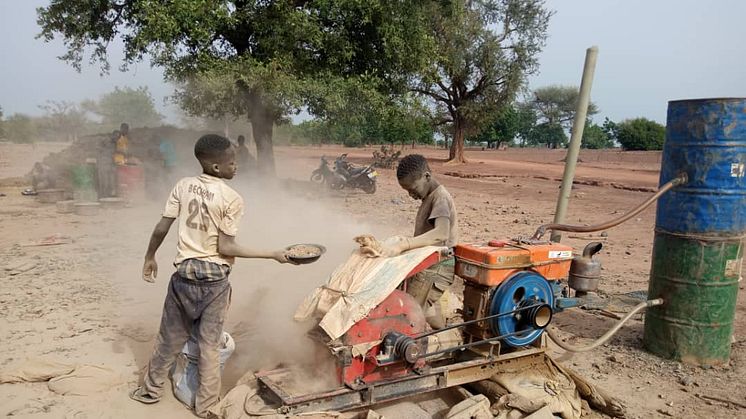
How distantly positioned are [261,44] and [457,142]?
66.7 ft

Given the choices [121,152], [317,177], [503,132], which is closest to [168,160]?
[121,152]

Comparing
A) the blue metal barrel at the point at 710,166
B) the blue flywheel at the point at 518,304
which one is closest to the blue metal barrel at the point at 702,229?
the blue metal barrel at the point at 710,166

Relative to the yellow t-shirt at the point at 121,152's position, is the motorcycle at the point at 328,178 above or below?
below

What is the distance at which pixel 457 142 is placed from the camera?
32031mm

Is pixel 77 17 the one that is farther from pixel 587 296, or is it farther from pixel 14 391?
pixel 587 296

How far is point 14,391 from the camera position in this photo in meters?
3.95

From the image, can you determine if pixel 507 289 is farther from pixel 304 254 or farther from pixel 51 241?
pixel 51 241

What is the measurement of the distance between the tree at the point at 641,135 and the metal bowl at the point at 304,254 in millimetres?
47080

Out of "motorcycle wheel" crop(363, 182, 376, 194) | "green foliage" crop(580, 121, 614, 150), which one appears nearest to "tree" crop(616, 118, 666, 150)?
"green foliage" crop(580, 121, 614, 150)

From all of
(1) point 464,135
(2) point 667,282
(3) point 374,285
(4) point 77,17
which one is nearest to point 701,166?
(2) point 667,282

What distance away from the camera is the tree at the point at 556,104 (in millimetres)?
66062

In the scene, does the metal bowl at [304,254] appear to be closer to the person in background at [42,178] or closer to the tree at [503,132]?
the person in background at [42,178]

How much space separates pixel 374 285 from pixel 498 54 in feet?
89.8

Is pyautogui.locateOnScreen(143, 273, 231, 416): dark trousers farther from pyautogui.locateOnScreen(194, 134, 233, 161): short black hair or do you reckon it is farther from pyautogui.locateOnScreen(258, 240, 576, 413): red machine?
pyautogui.locateOnScreen(194, 134, 233, 161): short black hair
